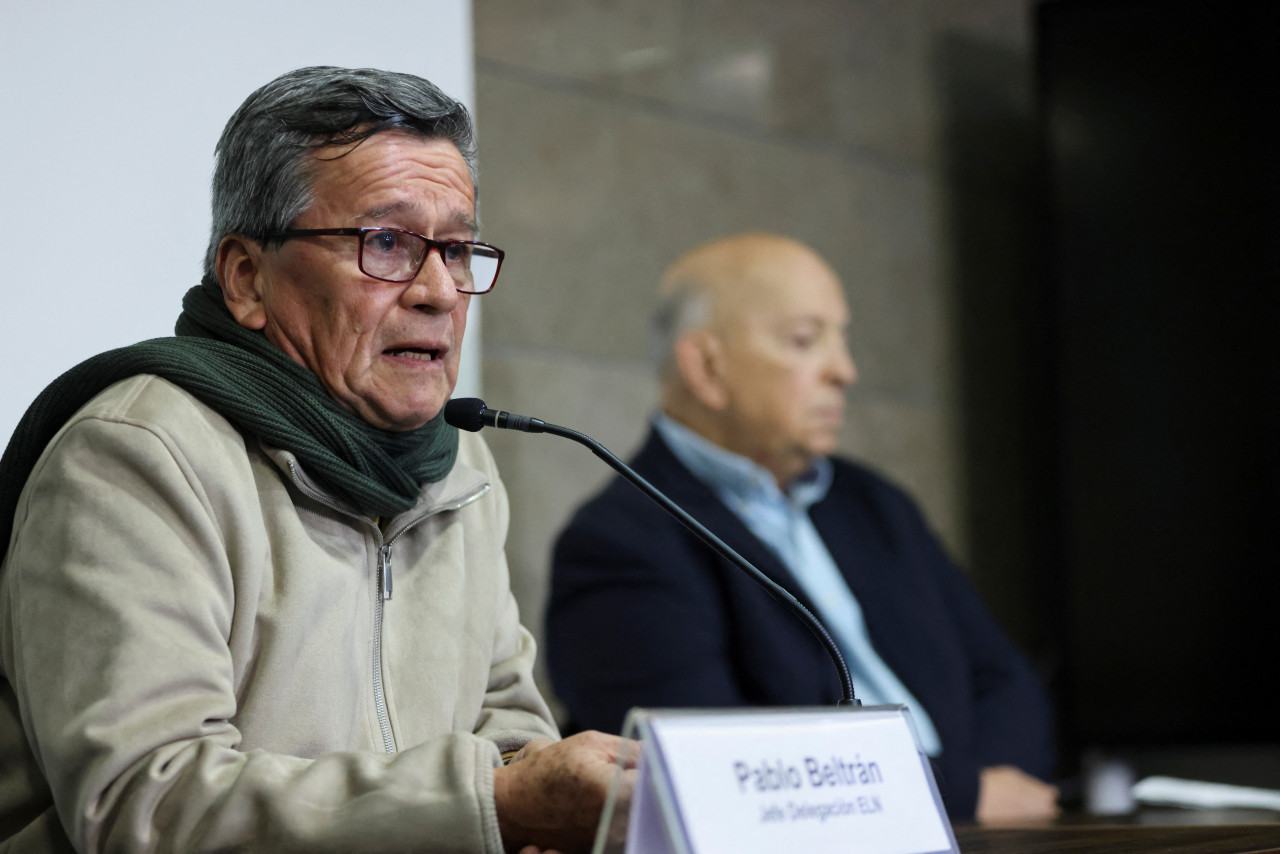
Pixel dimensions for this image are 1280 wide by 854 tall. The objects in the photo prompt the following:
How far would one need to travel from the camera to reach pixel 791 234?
3.43 metres

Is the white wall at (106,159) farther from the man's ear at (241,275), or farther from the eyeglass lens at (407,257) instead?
the eyeglass lens at (407,257)

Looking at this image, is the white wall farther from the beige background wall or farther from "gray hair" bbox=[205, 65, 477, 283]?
the beige background wall

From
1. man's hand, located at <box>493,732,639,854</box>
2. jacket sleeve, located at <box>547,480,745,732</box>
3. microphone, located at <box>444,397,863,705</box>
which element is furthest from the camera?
jacket sleeve, located at <box>547,480,745,732</box>

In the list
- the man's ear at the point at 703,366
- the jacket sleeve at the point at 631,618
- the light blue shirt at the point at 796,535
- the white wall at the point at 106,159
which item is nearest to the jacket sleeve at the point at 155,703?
the white wall at the point at 106,159

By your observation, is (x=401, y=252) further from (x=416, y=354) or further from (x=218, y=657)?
(x=218, y=657)

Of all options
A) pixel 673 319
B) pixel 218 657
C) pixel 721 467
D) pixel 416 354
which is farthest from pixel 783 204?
pixel 218 657

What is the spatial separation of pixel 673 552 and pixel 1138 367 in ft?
5.28

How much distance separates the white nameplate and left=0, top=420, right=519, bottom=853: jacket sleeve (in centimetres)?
20

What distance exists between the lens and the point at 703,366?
113 inches

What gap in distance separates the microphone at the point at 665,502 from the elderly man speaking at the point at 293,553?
0.30 ft

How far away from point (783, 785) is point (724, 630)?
1.61 meters

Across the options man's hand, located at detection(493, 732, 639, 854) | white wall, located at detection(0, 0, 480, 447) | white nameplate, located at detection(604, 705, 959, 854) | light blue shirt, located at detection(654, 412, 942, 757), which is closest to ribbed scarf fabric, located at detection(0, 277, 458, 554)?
white wall, located at detection(0, 0, 480, 447)

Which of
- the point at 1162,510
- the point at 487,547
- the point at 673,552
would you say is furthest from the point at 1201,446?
the point at 487,547

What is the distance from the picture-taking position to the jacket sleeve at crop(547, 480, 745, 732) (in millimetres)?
2344
